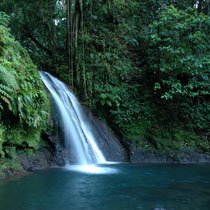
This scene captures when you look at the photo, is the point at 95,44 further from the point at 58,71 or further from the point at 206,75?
the point at 206,75

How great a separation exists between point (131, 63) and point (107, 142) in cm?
448

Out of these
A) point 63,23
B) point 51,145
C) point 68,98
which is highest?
point 63,23

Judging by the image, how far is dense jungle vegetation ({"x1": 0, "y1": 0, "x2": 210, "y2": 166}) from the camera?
14375mm

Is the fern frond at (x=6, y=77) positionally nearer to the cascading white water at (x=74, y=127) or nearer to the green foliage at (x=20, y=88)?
the green foliage at (x=20, y=88)

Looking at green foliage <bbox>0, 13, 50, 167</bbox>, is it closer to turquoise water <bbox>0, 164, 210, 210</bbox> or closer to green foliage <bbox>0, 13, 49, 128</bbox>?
green foliage <bbox>0, 13, 49, 128</bbox>

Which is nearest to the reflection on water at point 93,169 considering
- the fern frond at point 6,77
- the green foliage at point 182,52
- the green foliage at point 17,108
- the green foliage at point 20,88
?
the green foliage at point 17,108

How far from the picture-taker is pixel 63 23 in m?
18.1

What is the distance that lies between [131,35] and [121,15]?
1.31 m

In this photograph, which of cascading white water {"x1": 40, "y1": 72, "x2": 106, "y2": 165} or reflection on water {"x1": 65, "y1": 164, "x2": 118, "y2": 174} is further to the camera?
cascading white water {"x1": 40, "y1": 72, "x2": 106, "y2": 165}

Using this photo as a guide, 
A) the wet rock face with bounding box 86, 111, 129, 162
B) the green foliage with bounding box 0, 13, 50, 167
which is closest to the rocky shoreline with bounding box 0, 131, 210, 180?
the wet rock face with bounding box 86, 111, 129, 162

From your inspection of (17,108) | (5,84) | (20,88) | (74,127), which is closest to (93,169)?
(74,127)

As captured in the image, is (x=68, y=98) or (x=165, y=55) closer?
(x=68, y=98)

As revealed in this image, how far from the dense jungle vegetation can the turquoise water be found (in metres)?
3.84

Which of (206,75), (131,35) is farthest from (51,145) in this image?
(131,35)
